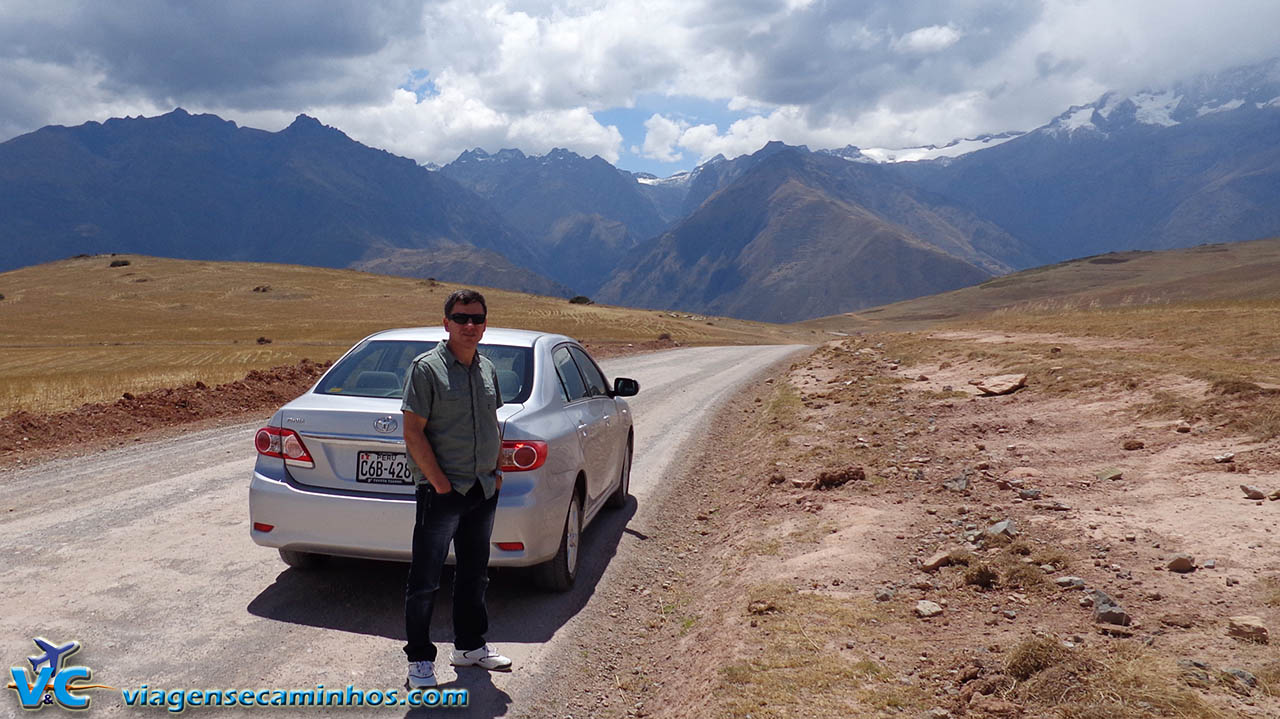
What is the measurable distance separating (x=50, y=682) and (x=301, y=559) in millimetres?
1930

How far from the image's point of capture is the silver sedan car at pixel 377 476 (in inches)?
195

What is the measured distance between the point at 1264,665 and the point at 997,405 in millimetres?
9288

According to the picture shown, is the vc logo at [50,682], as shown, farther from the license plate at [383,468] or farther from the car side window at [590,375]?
the car side window at [590,375]

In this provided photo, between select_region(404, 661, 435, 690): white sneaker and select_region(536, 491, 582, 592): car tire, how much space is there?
1.47 m

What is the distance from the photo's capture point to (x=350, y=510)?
4.95 meters

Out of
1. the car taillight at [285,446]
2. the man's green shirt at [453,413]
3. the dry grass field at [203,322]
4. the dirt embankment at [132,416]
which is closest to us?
the man's green shirt at [453,413]

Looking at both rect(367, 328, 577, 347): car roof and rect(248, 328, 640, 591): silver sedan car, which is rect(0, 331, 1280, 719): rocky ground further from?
rect(367, 328, 577, 347): car roof

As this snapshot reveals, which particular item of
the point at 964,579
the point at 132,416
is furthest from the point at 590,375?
the point at 132,416

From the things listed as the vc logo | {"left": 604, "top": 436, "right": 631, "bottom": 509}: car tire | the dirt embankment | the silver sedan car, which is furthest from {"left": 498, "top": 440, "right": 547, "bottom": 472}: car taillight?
the dirt embankment


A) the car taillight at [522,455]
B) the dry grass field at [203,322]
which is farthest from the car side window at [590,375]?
the dry grass field at [203,322]

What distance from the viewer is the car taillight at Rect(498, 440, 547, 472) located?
5.04m

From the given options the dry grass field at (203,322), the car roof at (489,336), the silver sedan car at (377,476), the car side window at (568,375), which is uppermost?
the car roof at (489,336)

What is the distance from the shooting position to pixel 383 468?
498 cm

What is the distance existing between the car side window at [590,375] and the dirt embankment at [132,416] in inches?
338
